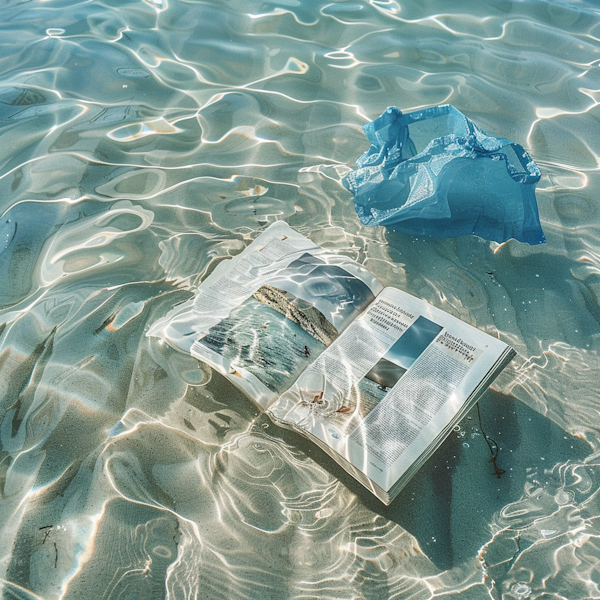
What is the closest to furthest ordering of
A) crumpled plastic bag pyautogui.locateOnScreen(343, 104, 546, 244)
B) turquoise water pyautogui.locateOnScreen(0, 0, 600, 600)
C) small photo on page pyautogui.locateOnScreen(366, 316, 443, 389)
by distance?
turquoise water pyautogui.locateOnScreen(0, 0, 600, 600) < small photo on page pyautogui.locateOnScreen(366, 316, 443, 389) < crumpled plastic bag pyautogui.locateOnScreen(343, 104, 546, 244)

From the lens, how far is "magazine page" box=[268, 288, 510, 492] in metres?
0.98

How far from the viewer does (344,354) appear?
112 cm

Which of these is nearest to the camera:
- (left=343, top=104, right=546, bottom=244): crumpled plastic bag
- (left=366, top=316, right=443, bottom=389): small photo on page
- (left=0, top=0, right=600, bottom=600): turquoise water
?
(left=0, top=0, right=600, bottom=600): turquoise water

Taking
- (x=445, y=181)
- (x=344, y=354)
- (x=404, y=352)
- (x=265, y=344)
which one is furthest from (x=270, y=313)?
(x=445, y=181)

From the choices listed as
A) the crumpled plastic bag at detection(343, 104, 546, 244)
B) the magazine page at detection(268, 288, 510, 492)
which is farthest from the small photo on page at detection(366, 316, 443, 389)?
the crumpled plastic bag at detection(343, 104, 546, 244)

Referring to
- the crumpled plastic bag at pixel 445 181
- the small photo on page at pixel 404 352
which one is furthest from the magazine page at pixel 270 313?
the crumpled plastic bag at pixel 445 181

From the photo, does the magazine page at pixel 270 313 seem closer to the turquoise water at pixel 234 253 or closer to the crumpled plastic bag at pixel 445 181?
the turquoise water at pixel 234 253

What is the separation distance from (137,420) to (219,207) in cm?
70

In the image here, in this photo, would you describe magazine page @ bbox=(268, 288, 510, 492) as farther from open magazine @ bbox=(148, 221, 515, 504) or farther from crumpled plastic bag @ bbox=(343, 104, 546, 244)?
crumpled plastic bag @ bbox=(343, 104, 546, 244)

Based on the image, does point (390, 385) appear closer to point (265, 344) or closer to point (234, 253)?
point (265, 344)

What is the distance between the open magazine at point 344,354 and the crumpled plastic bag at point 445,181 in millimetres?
246

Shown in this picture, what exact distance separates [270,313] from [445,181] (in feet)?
1.91

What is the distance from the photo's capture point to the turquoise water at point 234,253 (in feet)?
3.01

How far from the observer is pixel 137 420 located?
Answer: 1086 millimetres
